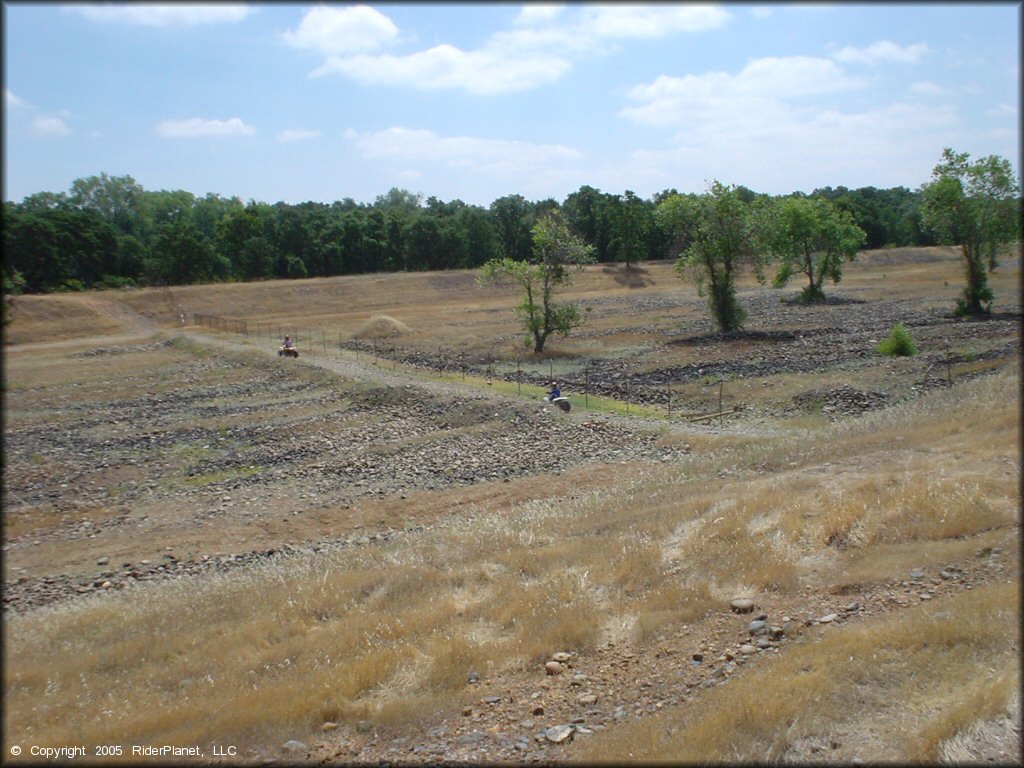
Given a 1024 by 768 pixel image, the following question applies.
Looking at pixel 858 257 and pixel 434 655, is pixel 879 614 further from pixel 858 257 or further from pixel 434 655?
pixel 858 257

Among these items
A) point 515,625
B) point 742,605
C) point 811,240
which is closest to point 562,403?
point 515,625

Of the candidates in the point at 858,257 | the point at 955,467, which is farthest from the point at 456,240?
the point at 955,467

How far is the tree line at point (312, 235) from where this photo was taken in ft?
244

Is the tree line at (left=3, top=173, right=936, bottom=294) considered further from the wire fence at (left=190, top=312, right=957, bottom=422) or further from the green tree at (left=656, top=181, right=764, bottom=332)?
the wire fence at (left=190, top=312, right=957, bottom=422)

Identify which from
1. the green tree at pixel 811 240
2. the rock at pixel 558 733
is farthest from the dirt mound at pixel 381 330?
the rock at pixel 558 733

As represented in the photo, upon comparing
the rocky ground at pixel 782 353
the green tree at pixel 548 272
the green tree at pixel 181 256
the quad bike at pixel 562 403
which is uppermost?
the green tree at pixel 181 256

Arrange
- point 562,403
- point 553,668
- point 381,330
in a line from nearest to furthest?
point 553,668
point 562,403
point 381,330

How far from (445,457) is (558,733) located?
1649 centimetres

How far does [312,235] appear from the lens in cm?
9412

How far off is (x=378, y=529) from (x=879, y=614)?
1170 cm

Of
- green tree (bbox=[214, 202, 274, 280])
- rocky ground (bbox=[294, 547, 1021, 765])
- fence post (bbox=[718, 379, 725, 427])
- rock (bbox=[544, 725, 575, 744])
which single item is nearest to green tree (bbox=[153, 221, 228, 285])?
green tree (bbox=[214, 202, 274, 280])

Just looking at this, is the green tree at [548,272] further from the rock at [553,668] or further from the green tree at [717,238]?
the rock at [553,668]

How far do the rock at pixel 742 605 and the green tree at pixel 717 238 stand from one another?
38.2 m

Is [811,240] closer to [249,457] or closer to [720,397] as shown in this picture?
[720,397]
